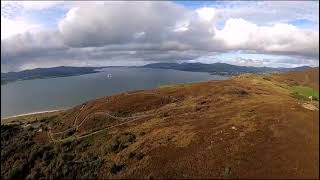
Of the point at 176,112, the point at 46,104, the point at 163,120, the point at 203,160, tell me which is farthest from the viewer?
the point at 46,104

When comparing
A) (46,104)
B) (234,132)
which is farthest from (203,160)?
(46,104)

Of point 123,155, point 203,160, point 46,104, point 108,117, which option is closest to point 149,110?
point 108,117

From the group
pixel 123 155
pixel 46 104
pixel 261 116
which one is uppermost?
pixel 261 116

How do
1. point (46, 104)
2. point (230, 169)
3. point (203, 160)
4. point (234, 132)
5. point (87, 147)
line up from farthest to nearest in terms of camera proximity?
point (46, 104) < point (87, 147) < point (234, 132) < point (203, 160) < point (230, 169)

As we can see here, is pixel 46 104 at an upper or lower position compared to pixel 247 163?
lower

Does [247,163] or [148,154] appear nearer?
[247,163]

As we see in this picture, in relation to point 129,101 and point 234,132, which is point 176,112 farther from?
point 234,132
